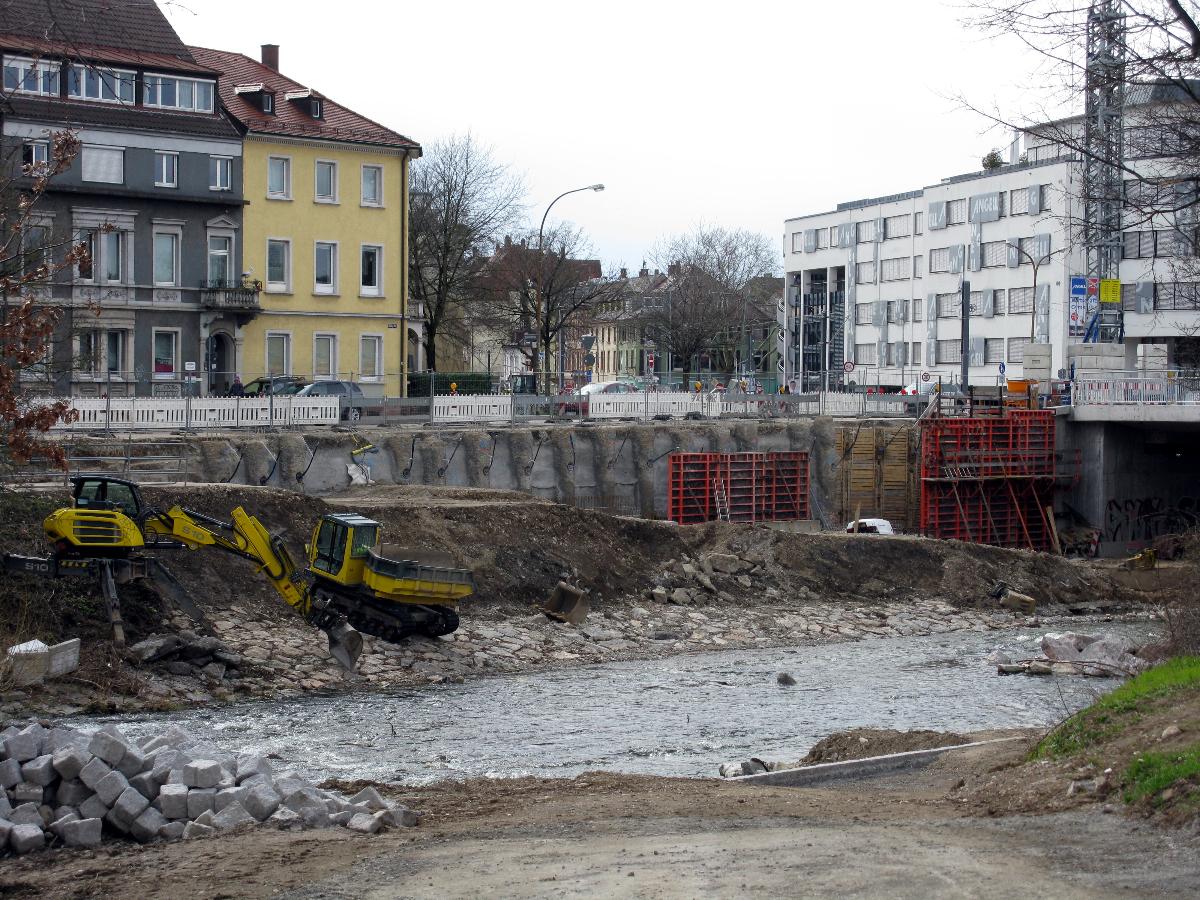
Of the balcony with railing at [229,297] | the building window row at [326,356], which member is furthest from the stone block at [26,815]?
the building window row at [326,356]

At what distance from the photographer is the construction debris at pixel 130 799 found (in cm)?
1345

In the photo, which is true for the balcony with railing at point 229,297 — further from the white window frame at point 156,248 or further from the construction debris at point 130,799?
the construction debris at point 130,799

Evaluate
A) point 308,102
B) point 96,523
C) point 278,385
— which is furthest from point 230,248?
point 96,523

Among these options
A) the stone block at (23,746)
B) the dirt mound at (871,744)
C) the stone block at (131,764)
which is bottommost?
the dirt mound at (871,744)

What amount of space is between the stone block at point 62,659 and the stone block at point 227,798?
1015 centimetres

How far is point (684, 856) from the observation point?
1138cm

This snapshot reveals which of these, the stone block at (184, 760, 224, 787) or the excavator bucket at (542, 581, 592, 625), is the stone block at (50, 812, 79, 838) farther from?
the excavator bucket at (542, 581, 592, 625)

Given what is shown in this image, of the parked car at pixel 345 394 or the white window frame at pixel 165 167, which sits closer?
the parked car at pixel 345 394

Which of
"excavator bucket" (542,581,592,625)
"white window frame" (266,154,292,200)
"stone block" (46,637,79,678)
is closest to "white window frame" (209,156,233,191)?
"white window frame" (266,154,292,200)

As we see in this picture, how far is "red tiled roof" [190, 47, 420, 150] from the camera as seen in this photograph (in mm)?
54750

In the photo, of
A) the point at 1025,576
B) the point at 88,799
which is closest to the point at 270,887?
the point at 88,799

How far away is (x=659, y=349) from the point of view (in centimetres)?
11088

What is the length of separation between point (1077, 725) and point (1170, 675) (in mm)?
1791

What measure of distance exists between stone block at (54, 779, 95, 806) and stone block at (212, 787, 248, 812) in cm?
118
